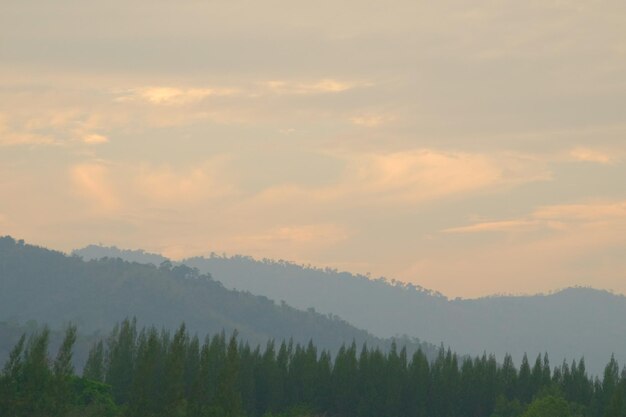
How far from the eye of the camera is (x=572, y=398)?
116938 millimetres

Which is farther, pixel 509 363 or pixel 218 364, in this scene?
pixel 509 363

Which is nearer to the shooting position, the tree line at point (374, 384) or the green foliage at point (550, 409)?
the green foliage at point (550, 409)

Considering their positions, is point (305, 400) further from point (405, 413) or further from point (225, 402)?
point (225, 402)

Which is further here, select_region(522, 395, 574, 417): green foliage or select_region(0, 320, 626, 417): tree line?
select_region(0, 320, 626, 417): tree line

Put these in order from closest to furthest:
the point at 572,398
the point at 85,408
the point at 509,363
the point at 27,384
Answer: the point at 27,384 → the point at 85,408 → the point at 572,398 → the point at 509,363

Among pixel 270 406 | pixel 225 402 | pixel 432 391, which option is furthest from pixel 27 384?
pixel 432 391

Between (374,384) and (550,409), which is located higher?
(374,384)

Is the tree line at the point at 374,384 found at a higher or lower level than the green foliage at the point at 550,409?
higher

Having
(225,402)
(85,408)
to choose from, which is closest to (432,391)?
(85,408)

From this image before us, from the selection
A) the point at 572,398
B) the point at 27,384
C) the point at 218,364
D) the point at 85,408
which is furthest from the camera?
the point at 572,398

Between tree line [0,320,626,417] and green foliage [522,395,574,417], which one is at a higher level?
tree line [0,320,626,417]

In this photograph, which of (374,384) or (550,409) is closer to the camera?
(550,409)

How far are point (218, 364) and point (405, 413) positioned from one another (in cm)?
2083

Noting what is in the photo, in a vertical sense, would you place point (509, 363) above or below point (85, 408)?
above
